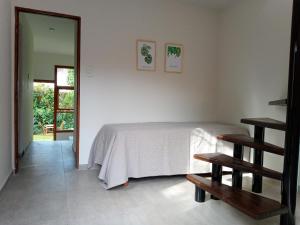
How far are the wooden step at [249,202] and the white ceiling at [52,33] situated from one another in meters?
4.09

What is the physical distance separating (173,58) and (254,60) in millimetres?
1233

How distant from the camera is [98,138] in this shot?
3465 millimetres

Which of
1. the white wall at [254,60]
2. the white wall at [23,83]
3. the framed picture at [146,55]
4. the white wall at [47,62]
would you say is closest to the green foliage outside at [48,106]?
the white wall at [47,62]

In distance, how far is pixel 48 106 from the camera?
28.8ft

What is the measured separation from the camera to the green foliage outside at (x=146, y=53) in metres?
3.81

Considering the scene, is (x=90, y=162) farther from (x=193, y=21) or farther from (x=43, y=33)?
(x=43, y=33)

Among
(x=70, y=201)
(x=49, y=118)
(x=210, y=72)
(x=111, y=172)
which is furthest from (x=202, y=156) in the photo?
(x=49, y=118)

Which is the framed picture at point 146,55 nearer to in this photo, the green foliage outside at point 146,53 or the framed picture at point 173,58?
the green foliage outside at point 146,53

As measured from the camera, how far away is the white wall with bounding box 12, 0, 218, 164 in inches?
138

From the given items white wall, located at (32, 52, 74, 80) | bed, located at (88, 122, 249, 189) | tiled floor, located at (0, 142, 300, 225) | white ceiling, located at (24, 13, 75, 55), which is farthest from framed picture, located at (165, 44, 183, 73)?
white wall, located at (32, 52, 74, 80)

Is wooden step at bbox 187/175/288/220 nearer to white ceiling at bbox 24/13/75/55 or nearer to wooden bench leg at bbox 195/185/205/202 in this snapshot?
wooden bench leg at bbox 195/185/205/202

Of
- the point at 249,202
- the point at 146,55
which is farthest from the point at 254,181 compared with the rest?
the point at 146,55

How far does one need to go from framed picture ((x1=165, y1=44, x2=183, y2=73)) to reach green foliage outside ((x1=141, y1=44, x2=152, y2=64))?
11.7 inches

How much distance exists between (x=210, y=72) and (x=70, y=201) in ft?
10.1
